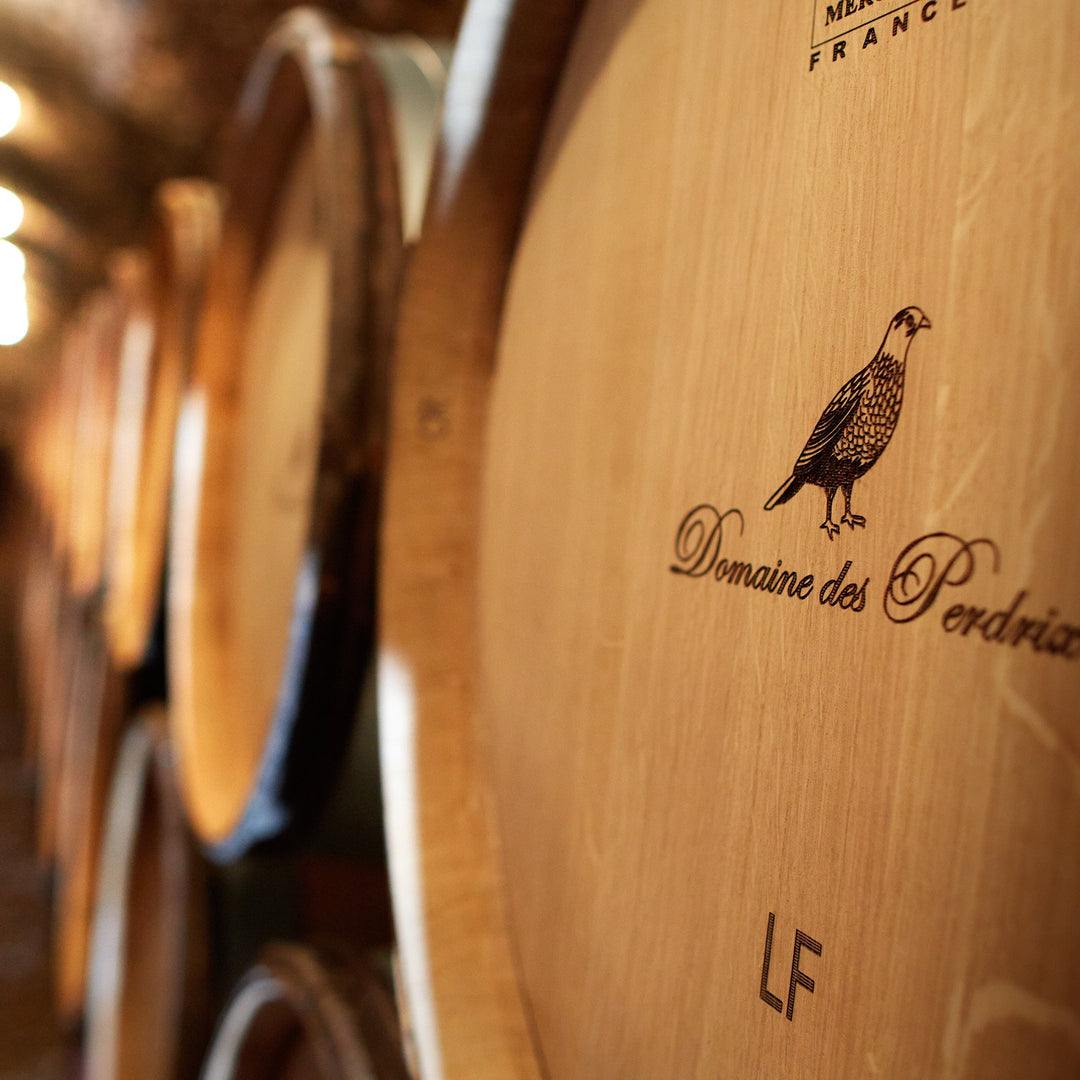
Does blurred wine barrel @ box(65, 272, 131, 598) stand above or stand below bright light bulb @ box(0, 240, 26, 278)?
below

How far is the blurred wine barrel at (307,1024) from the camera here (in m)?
0.75

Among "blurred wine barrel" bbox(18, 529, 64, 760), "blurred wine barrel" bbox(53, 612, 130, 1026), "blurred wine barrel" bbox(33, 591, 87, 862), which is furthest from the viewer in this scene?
"blurred wine barrel" bbox(18, 529, 64, 760)

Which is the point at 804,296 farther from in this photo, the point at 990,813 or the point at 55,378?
the point at 55,378

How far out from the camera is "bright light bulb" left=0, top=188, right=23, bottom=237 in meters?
4.69

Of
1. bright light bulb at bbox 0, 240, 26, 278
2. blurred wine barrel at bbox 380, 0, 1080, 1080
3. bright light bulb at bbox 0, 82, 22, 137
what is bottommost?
blurred wine barrel at bbox 380, 0, 1080, 1080

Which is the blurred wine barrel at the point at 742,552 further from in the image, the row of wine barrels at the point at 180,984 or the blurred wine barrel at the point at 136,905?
the blurred wine barrel at the point at 136,905

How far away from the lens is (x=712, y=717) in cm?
42

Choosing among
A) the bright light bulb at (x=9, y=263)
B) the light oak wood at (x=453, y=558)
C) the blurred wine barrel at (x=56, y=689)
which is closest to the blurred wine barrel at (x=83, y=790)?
the blurred wine barrel at (x=56, y=689)

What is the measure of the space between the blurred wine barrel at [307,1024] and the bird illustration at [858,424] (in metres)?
0.57

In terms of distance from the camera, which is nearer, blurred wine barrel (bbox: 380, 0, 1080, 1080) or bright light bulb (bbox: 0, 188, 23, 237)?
blurred wine barrel (bbox: 380, 0, 1080, 1080)

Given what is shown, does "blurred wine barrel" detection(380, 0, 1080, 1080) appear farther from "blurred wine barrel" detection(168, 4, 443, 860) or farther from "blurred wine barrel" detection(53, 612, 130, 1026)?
"blurred wine barrel" detection(53, 612, 130, 1026)

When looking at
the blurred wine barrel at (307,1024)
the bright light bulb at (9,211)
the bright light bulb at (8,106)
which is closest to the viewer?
the blurred wine barrel at (307,1024)

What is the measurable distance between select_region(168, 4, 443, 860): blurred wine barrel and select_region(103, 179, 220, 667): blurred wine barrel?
0.35 metres

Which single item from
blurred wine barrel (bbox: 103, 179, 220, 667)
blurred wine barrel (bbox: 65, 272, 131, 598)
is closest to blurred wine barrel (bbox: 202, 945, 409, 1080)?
blurred wine barrel (bbox: 103, 179, 220, 667)
